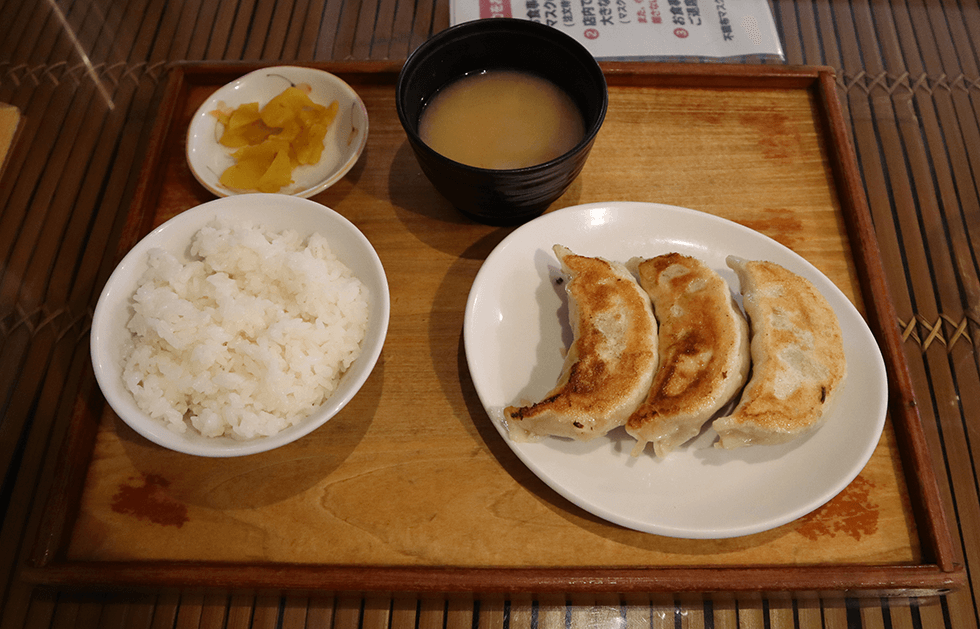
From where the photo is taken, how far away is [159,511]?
1.55m

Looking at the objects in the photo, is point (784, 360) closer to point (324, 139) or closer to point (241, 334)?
point (241, 334)

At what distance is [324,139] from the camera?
2043mm

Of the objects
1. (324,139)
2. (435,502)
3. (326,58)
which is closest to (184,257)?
(324,139)

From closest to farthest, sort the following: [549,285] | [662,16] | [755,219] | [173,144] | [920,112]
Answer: [549,285], [755,219], [173,144], [920,112], [662,16]

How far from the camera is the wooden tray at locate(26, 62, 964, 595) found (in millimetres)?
1449

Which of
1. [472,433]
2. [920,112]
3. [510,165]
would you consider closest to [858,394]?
[472,433]

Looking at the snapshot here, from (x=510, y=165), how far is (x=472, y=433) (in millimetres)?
816

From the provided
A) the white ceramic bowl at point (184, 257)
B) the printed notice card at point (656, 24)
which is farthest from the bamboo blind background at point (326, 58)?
the white ceramic bowl at point (184, 257)

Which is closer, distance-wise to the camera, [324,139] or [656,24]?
[324,139]

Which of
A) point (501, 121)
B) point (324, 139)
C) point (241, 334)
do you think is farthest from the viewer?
point (324, 139)

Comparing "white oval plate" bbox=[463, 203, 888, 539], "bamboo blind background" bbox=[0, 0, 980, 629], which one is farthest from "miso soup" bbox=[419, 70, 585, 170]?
"bamboo blind background" bbox=[0, 0, 980, 629]

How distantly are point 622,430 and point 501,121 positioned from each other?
1.03 m

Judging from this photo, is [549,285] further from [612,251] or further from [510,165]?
[510,165]

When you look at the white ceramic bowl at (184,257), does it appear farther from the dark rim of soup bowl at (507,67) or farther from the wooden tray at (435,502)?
the dark rim of soup bowl at (507,67)
